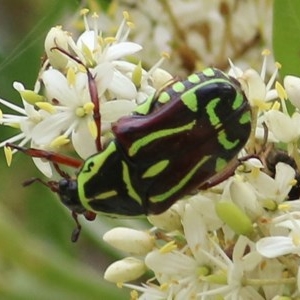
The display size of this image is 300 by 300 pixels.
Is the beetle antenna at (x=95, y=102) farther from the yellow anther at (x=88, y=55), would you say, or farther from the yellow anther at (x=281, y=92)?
the yellow anther at (x=281, y=92)

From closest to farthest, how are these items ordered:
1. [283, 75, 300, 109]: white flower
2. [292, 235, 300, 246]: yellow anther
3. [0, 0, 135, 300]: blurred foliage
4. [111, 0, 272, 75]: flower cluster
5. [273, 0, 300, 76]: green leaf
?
[292, 235, 300, 246]: yellow anther → [283, 75, 300, 109]: white flower → [273, 0, 300, 76]: green leaf → [0, 0, 135, 300]: blurred foliage → [111, 0, 272, 75]: flower cluster

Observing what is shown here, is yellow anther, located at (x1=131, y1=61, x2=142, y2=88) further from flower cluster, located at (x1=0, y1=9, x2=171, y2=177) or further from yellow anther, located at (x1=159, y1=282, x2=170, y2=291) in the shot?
yellow anther, located at (x1=159, y1=282, x2=170, y2=291)

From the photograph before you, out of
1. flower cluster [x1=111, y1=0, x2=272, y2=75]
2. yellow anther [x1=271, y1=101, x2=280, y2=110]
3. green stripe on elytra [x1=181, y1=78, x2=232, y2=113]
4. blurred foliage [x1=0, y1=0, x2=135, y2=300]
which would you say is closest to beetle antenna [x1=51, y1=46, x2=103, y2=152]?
green stripe on elytra [x1=181, y1=78, x2=232, y2=113]

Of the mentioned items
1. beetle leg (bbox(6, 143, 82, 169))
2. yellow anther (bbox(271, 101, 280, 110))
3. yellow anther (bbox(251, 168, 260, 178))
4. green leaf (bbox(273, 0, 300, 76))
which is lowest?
yellow anther (bbox(251, 168, 260, 178))

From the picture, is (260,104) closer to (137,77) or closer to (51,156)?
(137,77)

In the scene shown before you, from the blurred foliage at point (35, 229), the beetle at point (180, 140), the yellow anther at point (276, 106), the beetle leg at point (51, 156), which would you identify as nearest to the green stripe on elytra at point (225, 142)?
the beetle at point (180, 140)

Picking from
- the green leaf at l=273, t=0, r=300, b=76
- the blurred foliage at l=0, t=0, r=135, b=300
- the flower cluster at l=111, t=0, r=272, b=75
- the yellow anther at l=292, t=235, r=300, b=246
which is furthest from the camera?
the flower cluster at l=111, t=0, r=272, b=75

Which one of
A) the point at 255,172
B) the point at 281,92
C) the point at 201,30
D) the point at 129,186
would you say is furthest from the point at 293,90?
the point at 201,30
